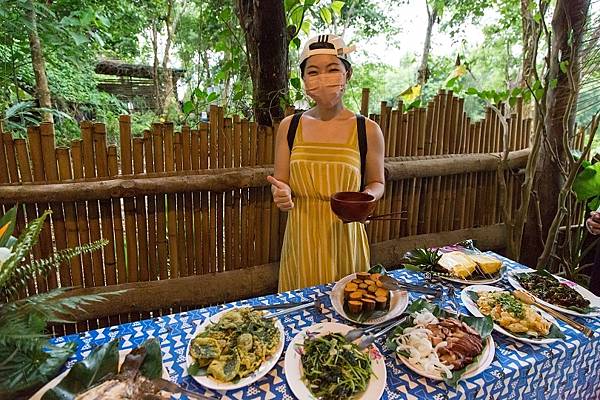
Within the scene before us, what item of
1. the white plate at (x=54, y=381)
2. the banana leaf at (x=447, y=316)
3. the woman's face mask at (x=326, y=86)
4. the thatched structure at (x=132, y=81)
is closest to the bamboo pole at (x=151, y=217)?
the woman's face mask at (x=326, y=86)

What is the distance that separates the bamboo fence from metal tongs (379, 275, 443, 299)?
120 centimetres

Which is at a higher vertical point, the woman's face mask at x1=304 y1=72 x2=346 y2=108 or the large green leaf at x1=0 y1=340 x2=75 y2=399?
the woman's face mask at x1=304 y1=72 x2=346 y2=108

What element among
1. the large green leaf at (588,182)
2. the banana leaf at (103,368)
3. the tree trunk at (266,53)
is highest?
the tree trunk at (266,53)

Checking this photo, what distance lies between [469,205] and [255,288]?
6.58ft

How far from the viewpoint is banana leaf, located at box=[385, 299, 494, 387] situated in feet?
3.57

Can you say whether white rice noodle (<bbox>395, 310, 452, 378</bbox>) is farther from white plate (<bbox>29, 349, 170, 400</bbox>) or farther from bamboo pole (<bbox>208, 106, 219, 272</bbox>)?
bamboo pole (<bbox>208, 106, 219, 272</bbox>)

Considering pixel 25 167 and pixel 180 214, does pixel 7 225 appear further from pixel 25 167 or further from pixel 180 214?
pixel 180 214

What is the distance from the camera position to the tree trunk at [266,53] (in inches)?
102

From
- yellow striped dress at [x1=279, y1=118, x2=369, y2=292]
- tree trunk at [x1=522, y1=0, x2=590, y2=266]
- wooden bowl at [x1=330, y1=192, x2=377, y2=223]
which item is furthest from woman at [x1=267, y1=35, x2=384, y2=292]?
tree trunk at [x1=522, y1=0, x2=590, y2=266]

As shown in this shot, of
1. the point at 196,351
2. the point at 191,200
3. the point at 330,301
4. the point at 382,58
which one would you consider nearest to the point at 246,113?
the point at 191,200

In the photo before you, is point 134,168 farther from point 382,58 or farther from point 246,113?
point 382,58

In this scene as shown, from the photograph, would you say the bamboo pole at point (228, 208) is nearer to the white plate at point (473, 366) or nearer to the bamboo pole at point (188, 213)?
the bamboo pole at point (188, 213)

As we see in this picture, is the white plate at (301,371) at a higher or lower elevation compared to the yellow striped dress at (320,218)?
lower

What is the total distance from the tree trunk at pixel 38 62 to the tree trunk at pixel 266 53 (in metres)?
2.58
